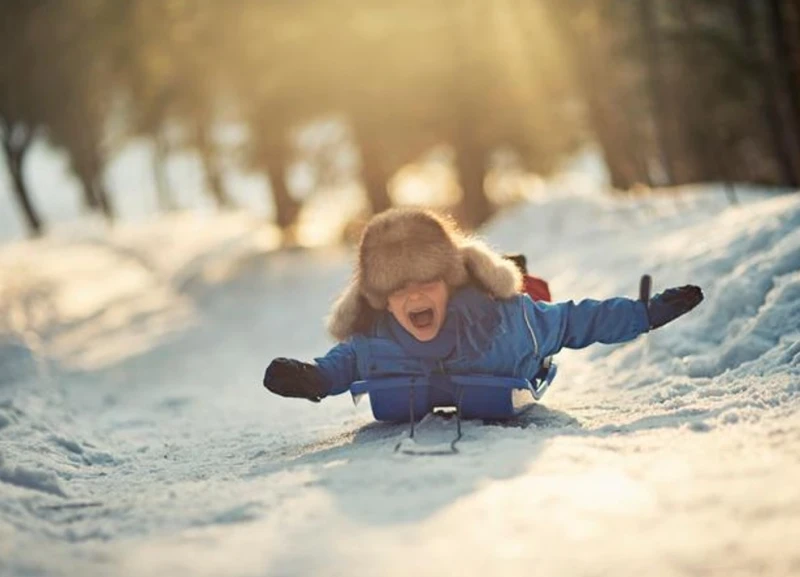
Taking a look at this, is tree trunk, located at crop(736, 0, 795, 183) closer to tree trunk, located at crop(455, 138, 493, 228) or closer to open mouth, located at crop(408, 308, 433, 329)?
tree trunk, located at crop(455, 138, 493, 228)

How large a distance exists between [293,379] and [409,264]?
71cm

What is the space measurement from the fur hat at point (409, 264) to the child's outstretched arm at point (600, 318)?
240 mm

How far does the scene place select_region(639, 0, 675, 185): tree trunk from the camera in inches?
740

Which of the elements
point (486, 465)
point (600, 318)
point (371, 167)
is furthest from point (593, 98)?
point (486, 465)

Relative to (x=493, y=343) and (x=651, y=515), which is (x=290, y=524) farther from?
(x=493, y=343)

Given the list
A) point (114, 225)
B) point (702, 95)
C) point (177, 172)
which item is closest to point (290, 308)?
point (702, 95)

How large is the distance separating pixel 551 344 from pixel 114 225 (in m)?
28.8

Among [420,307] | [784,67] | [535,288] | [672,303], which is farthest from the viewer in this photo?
[784,67]

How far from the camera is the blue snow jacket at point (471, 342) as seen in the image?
4.20 meters

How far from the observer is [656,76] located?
18.8m

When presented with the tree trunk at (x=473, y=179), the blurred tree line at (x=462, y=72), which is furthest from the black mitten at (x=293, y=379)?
the tree trunk at (x=473, y=179)

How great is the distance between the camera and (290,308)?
1330cm

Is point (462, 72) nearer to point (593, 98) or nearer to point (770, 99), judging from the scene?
point (593, 98)

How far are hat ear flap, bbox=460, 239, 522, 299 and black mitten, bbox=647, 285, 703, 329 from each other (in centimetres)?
65
